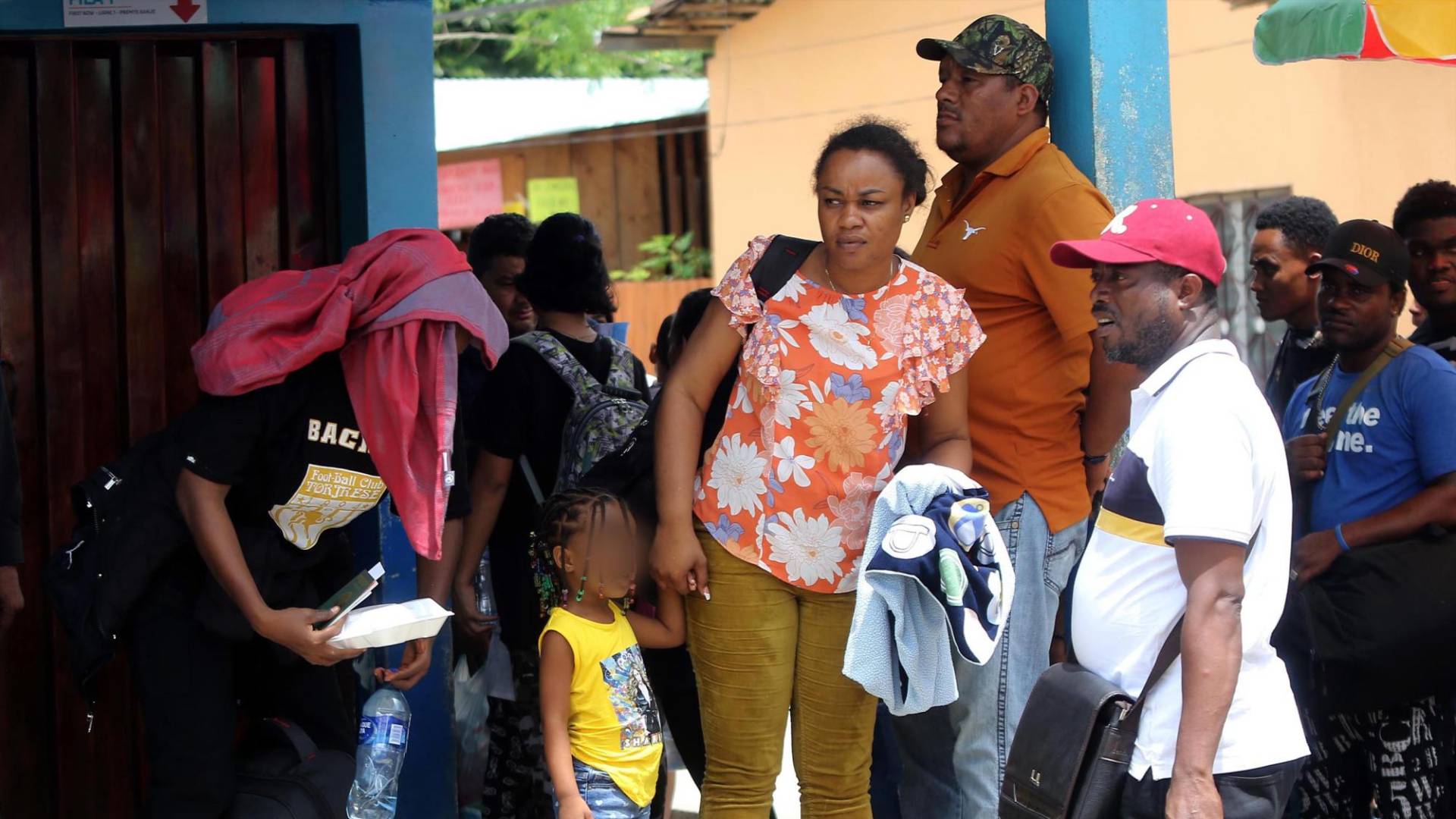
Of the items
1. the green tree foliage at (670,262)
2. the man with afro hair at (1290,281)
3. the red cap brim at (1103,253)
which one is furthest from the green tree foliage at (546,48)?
the red cap brim at (1103,253)

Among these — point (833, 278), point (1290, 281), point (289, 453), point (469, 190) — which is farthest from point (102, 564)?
point (469, 190)

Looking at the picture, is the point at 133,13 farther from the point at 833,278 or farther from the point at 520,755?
the point at 520,755

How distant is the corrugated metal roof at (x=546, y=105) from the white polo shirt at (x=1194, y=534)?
12.7 meters

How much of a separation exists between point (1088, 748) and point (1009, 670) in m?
0.90

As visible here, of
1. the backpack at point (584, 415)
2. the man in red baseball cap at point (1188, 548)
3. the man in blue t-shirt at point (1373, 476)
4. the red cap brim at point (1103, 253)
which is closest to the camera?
the man in red baseball cap at point (1188, 548)

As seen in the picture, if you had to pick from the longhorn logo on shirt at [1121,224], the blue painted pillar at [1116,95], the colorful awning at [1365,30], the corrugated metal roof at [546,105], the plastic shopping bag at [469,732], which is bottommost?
the plastic shopping bag at [469,732]

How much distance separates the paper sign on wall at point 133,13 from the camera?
4.31 meters

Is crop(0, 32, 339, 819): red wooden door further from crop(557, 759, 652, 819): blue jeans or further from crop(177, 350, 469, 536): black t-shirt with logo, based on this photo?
crop(557, 759, 652, 819): blue jeans

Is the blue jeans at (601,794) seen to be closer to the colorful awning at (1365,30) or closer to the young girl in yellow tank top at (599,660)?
the young girl in yellow tank top at (599,660)

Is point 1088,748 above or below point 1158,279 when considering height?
below

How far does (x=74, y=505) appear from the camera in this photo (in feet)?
11.2

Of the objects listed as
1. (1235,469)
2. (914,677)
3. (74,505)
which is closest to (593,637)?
(914,677)

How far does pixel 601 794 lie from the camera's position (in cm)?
357

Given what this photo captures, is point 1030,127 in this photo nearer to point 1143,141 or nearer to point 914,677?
point 1143,141
